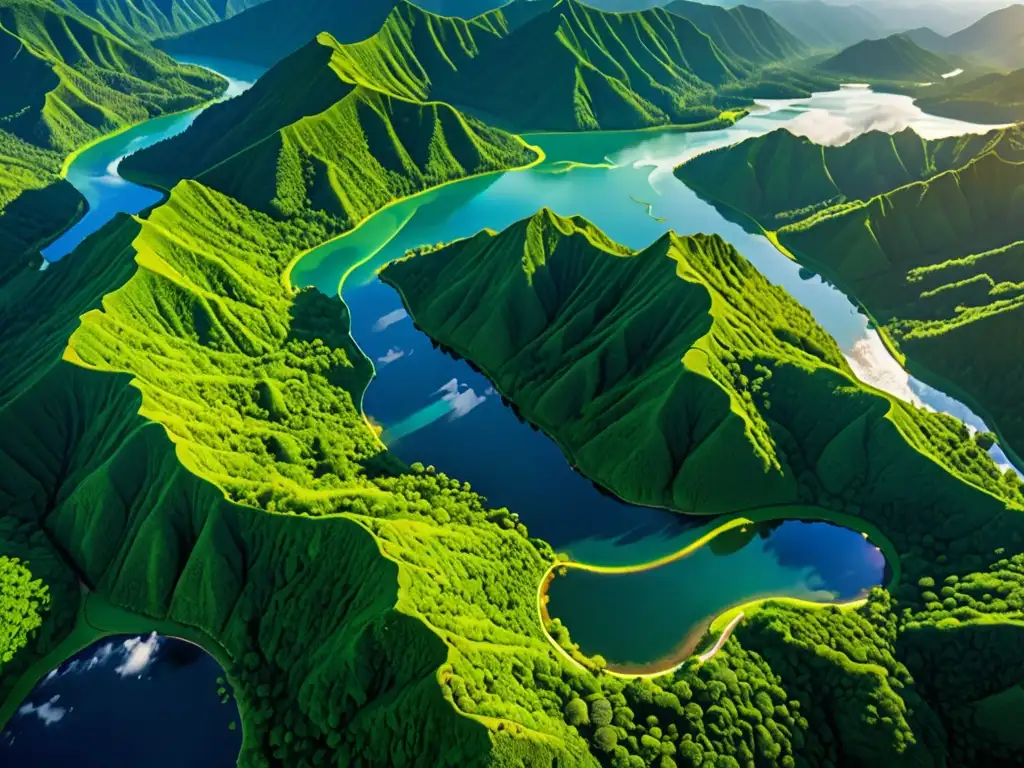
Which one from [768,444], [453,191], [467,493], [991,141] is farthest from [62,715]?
[991,141]

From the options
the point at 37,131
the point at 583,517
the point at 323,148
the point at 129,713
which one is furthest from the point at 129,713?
the point at 37,131

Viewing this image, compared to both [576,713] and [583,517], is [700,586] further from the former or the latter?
[576,713]

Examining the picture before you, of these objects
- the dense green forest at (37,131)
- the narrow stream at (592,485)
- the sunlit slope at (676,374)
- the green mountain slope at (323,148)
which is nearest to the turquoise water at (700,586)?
the narrow stream at (592,485)

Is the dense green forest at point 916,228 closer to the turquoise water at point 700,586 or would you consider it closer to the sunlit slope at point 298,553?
the turquoise water at point 700,586

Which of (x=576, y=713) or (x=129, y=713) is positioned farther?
(x=129, y=713)

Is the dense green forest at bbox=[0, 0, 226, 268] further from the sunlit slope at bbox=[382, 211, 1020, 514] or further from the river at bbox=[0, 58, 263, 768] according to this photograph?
the river at bbox=[0, 58, 263, 768]

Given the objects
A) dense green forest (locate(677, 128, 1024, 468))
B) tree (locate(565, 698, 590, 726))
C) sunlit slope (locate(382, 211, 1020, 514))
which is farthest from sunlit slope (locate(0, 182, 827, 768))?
dense green forest (locate(677, 128, 1024, 468))
